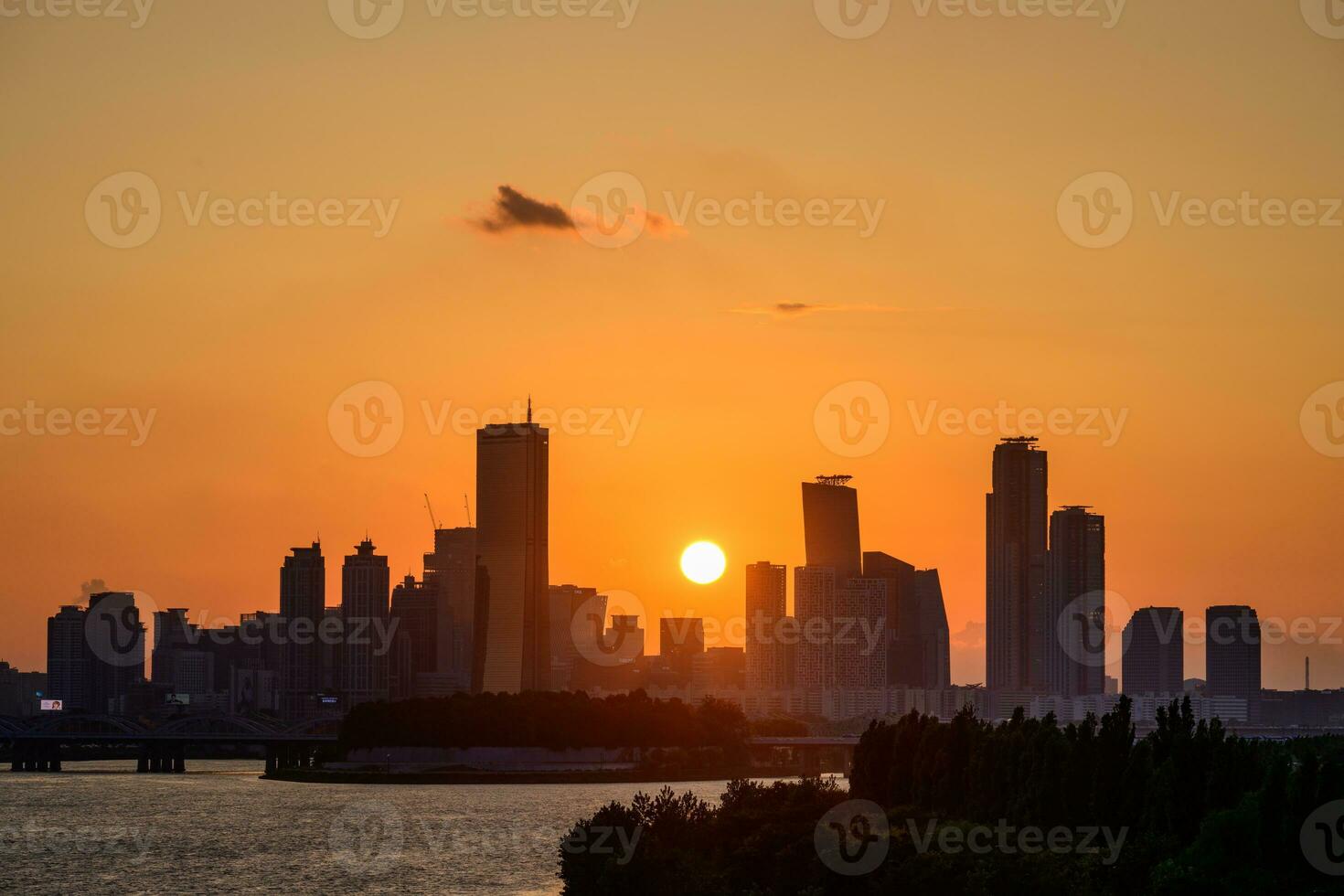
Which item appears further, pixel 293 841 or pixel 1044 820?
pixel 293 841

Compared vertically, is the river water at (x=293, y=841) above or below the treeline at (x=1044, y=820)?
below

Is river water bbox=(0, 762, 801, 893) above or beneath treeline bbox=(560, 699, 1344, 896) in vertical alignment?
beneath

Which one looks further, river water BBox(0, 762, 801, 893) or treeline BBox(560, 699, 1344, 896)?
river water BBox(0, 762, 801, 893)

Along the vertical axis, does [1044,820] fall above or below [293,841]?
above

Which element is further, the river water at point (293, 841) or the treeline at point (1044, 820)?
the river water at point (293, 841)
